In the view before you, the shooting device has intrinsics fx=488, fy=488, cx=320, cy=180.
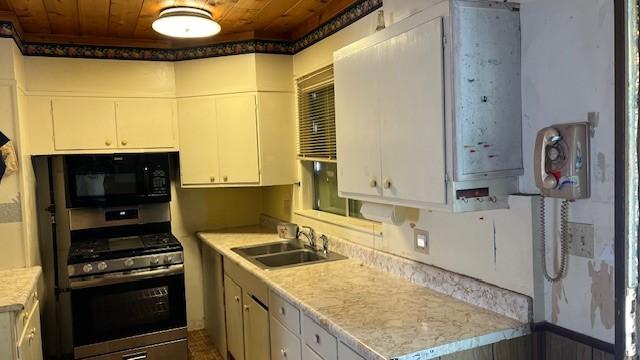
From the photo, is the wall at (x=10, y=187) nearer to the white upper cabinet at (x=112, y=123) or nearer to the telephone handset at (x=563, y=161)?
the white upper cabinet at (x=112, y=123)

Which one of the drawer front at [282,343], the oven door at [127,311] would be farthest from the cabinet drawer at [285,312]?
the oven door at [127,311]

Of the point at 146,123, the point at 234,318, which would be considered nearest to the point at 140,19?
the point at 146,123

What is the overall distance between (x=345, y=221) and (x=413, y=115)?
54.8 inches

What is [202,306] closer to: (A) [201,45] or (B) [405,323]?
(A) [201,45]

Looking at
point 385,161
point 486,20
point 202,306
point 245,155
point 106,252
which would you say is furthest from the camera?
point 202,306

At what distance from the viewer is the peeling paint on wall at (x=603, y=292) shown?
1.47 m

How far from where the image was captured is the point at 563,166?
1.53 meters

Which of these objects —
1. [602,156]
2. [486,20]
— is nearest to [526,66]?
[486,20]

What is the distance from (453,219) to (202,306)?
2.97 metres

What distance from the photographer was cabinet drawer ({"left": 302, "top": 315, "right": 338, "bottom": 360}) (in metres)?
1.97

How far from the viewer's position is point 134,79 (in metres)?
3.80

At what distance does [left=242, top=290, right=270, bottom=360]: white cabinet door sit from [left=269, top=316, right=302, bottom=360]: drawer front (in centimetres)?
10

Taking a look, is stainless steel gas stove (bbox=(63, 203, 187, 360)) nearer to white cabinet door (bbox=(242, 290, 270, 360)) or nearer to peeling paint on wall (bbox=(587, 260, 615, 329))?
white cabinet door (bbox=(242, 290, 270, 360))

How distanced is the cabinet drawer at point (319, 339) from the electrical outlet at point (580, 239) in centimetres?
94
